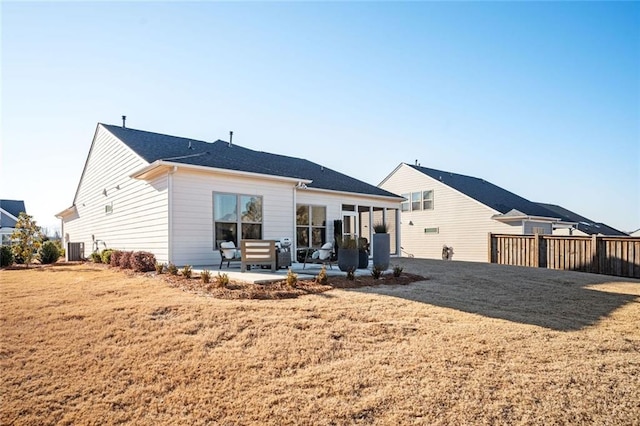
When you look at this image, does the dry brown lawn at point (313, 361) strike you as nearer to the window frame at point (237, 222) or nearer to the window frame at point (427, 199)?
the window frame at point (237, 222)

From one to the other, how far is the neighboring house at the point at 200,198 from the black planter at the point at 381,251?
3.98 meters

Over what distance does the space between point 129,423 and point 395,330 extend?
3.30 m

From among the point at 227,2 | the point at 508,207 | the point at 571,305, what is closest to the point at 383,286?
the point at 571,305

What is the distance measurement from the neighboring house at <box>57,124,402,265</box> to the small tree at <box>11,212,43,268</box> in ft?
7.58

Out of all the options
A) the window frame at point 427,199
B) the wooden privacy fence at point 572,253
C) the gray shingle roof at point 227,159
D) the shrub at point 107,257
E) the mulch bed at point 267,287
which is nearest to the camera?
the mulch bed at point 267,287

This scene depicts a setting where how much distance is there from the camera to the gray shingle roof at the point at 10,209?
33.6 meters

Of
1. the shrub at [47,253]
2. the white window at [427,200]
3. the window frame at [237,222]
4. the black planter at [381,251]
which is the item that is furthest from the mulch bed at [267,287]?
the white window at [427,200]

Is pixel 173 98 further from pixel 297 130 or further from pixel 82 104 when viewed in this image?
pixel 297 130

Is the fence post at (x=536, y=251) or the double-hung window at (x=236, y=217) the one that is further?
the fence post at (x=536, y=251)

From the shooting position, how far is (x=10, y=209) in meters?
35.9

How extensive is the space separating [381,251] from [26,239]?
49.5 ft

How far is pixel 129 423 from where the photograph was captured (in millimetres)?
3129

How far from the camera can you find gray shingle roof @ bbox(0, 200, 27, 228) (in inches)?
1324

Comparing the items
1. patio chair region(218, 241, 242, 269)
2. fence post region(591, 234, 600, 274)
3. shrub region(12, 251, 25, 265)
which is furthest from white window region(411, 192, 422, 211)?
shrub region(12, 251, 25, 265)
